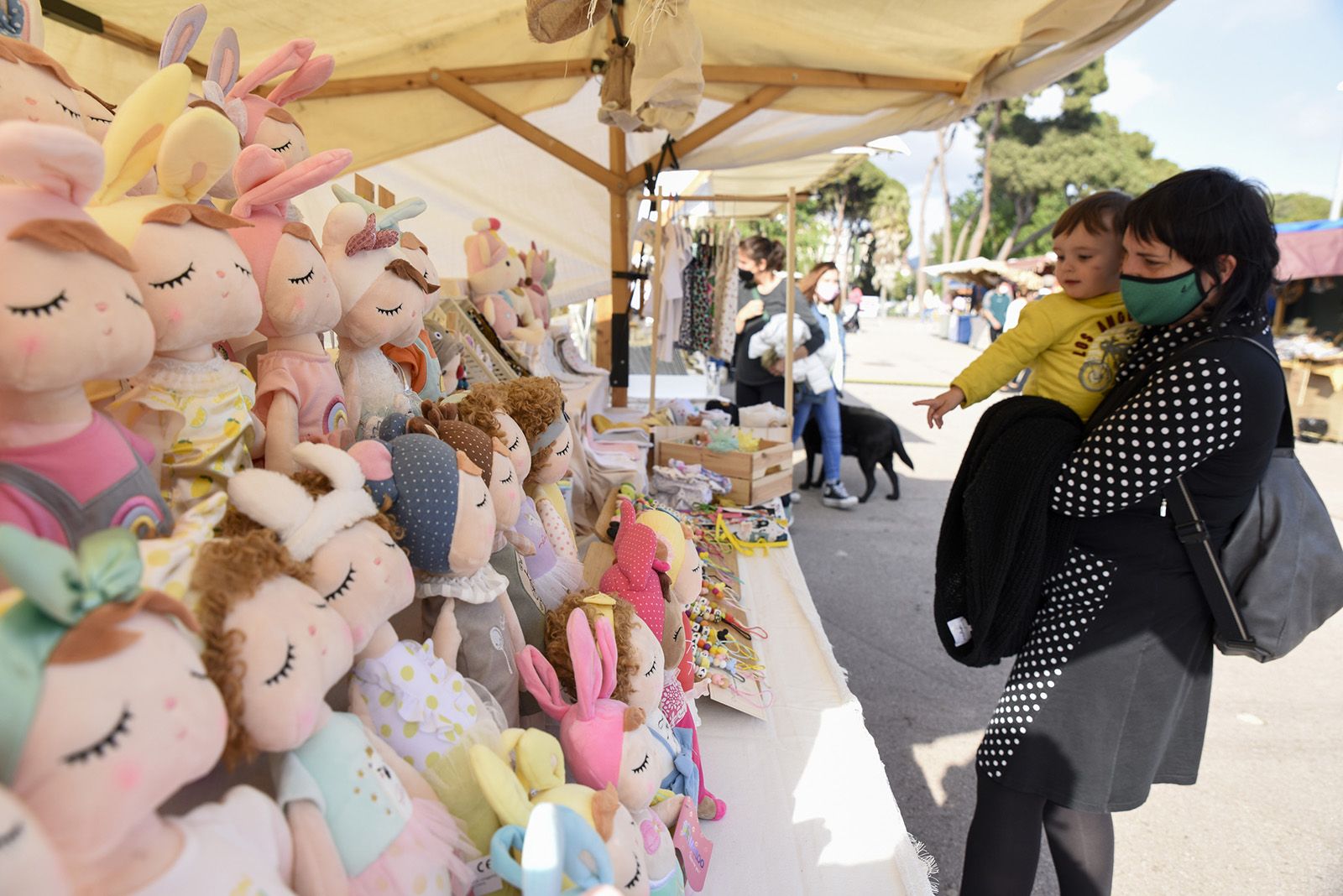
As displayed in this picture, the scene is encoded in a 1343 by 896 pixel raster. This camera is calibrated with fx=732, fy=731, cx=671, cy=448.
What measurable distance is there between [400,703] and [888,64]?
10.2 ft

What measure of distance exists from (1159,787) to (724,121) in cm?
329

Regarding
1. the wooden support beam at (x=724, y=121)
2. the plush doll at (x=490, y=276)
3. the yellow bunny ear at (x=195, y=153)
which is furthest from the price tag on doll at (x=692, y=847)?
the wooden support beam at (x=724, y=121)

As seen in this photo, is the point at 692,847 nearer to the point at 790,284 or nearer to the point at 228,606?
the point at 228,606

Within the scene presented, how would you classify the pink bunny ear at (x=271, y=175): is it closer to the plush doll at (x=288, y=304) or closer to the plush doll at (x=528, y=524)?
the plush doll at (x=288, y=304)

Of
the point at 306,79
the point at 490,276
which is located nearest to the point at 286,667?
the point at 306,79

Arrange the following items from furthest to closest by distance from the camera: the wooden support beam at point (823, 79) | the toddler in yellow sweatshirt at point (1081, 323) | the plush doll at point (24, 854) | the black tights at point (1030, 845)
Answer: the wooden support beam at point (823, 79) → the toddler in yellow sweatshirt at point (1081, 323) → the black tights at point (1030, 845) → the plush doll at point (24, 854)

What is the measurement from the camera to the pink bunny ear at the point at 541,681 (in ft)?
3.72

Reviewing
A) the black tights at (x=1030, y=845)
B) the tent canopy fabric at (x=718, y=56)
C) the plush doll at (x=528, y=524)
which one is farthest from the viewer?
the tent canopy fabric at (x=718, y=56)

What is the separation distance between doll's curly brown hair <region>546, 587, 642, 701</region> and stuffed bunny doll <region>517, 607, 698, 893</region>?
43 millimetres

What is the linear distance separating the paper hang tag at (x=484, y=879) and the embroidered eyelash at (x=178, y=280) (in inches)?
30.3

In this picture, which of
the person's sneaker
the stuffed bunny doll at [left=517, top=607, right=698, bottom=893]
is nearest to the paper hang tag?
the stuffed bunny doll at [left=517, top=607, right=698, bottom=893]

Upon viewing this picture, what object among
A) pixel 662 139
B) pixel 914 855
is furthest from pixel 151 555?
pixel 662 139

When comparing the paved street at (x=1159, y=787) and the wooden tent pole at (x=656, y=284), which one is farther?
the wooden tent pole at (x=656, y=284)

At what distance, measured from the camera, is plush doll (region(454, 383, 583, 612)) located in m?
1.38
